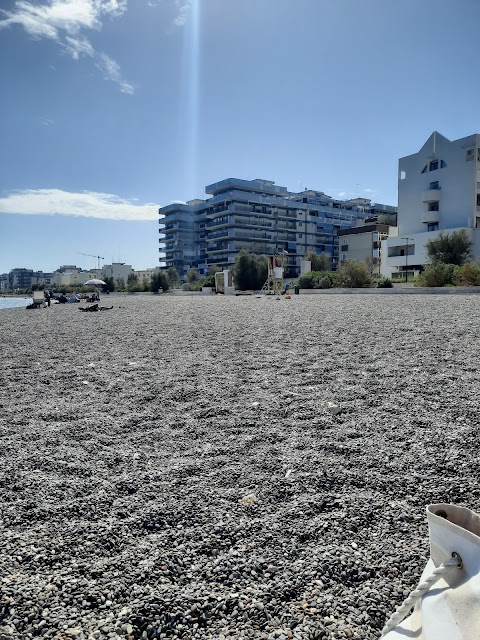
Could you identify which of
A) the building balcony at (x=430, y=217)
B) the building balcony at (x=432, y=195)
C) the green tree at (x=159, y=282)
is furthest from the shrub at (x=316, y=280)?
the green tree at (x=159, y=282)

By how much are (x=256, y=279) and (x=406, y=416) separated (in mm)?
49693

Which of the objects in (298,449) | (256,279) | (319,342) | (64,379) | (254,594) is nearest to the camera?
(254,594)

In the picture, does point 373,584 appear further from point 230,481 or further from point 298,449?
point 298,449

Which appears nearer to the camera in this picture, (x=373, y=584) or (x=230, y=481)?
(x=373, y=584)

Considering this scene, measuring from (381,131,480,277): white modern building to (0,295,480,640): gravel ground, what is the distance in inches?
1883

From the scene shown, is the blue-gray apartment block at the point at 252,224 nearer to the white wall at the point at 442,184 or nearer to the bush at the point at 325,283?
the white wall at the point at 442,184

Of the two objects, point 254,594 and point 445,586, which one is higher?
point 445,586

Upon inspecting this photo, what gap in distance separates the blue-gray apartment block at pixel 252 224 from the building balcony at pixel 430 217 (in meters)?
37.4

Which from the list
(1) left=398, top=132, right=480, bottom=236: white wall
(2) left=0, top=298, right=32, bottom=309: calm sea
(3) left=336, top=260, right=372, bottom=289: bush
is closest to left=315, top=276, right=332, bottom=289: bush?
(3) left=336, top=260, right=372, bottom=289: bush

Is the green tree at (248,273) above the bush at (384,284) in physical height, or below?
above

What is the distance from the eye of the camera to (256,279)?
52969 mm

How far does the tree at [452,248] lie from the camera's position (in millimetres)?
42719

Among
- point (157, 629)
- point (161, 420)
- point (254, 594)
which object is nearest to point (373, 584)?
point (254, 594)

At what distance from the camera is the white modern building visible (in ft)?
158
